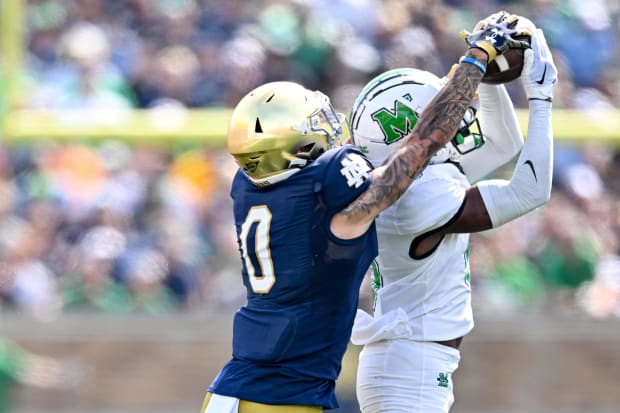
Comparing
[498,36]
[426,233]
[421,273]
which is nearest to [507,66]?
[498,36]

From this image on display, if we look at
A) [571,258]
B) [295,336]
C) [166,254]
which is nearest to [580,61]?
[571,258]

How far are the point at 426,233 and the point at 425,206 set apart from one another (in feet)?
0.34

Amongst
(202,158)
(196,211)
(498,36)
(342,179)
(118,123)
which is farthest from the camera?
(202,158)

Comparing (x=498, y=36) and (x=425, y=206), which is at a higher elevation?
(x=498, y=36)

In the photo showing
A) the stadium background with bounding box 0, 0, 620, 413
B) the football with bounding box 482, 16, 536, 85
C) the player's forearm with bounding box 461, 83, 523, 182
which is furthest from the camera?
the stadium background with bounding box 0, 0, 620, 413

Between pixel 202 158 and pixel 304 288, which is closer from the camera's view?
pixel 304 288

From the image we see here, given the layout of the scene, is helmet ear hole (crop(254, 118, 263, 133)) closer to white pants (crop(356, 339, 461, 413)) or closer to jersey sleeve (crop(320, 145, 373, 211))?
jersey sleeve (crop(320, 145, 373, 211))

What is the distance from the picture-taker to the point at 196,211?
876 cm

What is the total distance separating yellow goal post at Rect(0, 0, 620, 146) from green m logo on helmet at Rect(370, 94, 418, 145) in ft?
13.8

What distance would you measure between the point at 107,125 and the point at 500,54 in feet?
15.7

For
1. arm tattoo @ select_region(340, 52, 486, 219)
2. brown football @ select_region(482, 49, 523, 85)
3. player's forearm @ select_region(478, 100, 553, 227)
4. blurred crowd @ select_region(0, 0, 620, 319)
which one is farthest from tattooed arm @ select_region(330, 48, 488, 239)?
blurred crowd @ select_region(0, 0, 620, 319)

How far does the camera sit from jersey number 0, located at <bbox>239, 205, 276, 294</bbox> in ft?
12.7

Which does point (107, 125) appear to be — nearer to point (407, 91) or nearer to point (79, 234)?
point (79, 234)

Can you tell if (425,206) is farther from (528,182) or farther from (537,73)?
(537,73)
